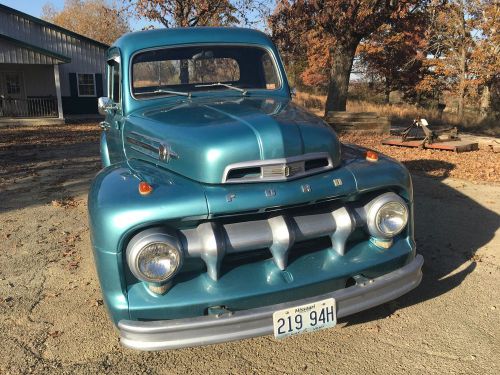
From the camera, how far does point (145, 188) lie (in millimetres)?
2482

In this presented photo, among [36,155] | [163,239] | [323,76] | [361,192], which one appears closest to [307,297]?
[361,192]

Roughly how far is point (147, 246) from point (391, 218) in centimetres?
149

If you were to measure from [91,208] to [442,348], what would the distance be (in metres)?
2.34

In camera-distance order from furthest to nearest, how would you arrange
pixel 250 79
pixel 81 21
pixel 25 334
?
pixel 81 21, pixel 250 79, pixel 25 334

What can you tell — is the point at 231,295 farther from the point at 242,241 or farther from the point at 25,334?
the point at 25,334

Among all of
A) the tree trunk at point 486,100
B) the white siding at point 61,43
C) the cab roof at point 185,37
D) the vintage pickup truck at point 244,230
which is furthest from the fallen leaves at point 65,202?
the tree trunk at point 486,100

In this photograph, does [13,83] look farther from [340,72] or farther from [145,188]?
[145,188]

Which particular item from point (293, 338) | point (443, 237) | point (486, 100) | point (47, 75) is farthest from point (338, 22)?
point (486, 100)

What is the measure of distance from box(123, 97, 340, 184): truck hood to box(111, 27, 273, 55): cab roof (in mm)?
883

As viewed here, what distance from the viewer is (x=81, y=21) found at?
190 feet

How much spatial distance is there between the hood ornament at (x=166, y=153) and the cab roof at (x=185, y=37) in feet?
4.57

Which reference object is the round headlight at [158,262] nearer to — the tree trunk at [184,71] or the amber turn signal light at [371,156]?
the amber turn signal light at [371,156]

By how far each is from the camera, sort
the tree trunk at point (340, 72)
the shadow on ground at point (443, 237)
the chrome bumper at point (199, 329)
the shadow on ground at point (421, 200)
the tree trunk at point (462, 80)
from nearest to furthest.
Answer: the chrome bumper at point (199, 329) → the shadow on ground at point (443, 237) → the shadow on ground at point (421, 200) → the tree trunk at point (340, 72) → the tree trunk at point (462, 80)

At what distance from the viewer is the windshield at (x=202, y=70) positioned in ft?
13.0
